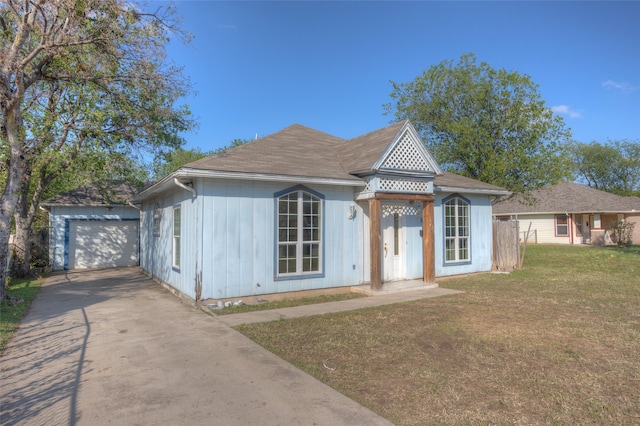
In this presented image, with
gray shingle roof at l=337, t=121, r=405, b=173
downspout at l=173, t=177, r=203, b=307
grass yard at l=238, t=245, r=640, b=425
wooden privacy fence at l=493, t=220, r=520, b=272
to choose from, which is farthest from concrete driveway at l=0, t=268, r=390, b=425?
wooden privacy fence at l=493, t=220, r=520, b=272

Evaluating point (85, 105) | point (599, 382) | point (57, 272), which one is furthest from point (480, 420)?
point (57, 272)

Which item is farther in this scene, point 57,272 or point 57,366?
point 57,272

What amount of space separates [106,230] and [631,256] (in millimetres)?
26264

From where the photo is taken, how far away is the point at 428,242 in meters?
11.3

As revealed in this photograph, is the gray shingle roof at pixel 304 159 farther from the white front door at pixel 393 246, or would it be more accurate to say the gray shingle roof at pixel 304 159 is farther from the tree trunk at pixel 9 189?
the tree trunk at pixel 9 189

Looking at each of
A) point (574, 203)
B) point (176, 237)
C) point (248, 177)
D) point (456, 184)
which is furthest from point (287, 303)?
point (574, 203)

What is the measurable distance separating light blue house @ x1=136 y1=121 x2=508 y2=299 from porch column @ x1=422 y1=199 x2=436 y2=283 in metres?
0.03

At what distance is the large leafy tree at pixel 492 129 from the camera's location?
19.5 meters

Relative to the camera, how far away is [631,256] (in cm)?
1923

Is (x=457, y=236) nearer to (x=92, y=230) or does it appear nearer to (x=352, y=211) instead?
(x=352, y=211)

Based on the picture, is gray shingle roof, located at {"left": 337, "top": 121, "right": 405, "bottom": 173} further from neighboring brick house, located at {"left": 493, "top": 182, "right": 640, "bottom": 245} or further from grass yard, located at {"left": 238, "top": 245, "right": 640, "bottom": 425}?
neighboring brick house, located at {"left": 493, "top": 182, "right": 640, "bottom": 245}

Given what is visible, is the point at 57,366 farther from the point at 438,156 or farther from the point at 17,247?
the point at 438,156

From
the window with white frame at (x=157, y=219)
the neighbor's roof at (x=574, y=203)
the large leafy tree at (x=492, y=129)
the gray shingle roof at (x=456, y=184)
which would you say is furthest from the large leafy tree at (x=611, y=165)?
the window with white frame at (x=157, y=219)

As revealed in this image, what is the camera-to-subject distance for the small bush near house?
86.4 feet
